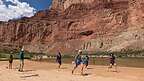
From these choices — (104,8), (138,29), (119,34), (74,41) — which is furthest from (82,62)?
(104,8)

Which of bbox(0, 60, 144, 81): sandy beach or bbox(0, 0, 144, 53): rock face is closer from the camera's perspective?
bbox(0, 60, 144, 81): sandy beach

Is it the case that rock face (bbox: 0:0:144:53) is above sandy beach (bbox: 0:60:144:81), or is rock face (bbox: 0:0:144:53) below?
above

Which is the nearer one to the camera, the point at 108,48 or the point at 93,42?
the point at 108,48

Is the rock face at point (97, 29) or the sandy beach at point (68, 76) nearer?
the sandy beach at point (68, 76)

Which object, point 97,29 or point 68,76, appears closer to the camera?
point 68,76

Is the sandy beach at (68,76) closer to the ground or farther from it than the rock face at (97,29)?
closer to the ground

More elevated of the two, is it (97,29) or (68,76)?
(97,29)

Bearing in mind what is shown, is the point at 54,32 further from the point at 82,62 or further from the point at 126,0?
the point at 82,62

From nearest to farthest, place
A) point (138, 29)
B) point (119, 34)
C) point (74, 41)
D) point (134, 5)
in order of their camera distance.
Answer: point (138, 29) < point (119, 34) < point (134, 5) < point (74, 41)

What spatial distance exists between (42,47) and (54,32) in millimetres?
10005

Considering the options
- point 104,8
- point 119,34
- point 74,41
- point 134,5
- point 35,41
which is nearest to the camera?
point 119,34

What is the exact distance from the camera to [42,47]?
187000 millimetres

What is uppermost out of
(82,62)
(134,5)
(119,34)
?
(134,5)

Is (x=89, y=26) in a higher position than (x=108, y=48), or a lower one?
higher
